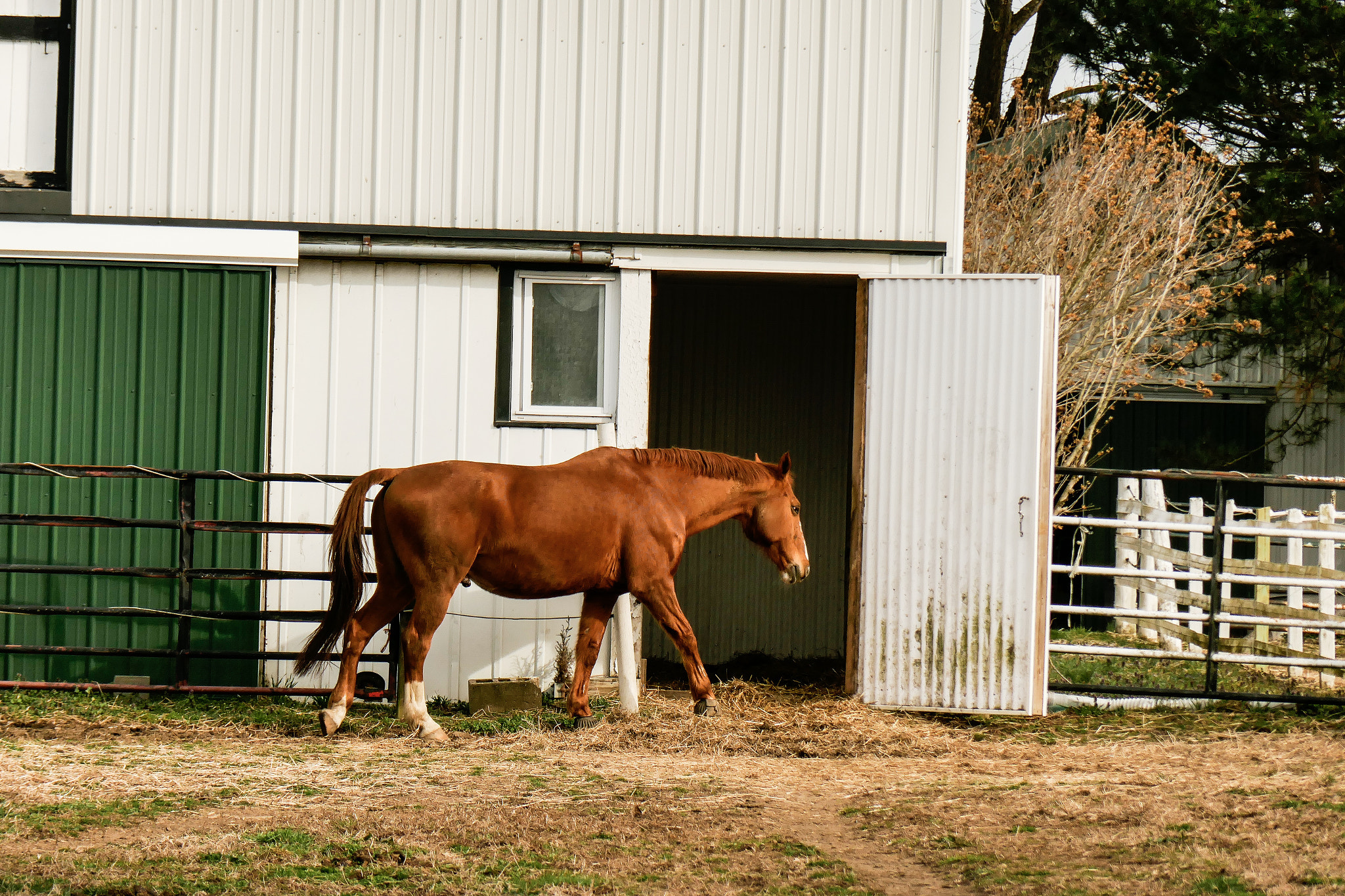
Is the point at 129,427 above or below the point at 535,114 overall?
below

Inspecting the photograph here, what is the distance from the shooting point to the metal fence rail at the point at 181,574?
6930mm

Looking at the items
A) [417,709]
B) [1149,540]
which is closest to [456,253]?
[417,709]

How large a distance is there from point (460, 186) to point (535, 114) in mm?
609

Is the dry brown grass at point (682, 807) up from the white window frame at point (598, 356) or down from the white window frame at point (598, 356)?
down

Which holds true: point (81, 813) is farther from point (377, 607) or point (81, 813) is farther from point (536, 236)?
point (536, 236)

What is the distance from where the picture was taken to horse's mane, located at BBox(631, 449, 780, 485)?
707cm

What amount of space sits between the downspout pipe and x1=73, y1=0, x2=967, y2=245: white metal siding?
0.16 meters

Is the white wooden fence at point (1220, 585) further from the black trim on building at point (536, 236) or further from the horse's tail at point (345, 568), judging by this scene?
the horse's tail at point (345, 568)

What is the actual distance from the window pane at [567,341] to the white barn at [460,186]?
16 mm

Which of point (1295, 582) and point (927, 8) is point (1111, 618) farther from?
point (927, 8)

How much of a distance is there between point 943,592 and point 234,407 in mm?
4234

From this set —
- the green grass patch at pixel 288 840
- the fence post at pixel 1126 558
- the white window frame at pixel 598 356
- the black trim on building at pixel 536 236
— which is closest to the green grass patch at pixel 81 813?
the green grass patch at pixel 288 840

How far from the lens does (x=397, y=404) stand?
7.59 meters

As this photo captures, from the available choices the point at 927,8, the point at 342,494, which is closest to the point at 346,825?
the point at 342,494
